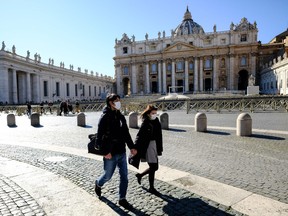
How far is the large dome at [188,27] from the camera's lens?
81.2 m

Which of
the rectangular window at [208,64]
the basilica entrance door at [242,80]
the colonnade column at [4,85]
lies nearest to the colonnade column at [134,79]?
the rectangular window at [208,64]

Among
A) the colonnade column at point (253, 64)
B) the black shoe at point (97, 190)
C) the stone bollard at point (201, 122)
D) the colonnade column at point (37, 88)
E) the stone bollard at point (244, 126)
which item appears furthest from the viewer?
the colonnade column at point (253, 64)

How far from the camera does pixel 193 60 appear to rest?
231 ft

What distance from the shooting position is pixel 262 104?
23.9 meters

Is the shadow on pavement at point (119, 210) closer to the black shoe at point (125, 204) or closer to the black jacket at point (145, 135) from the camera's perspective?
the black shoe at point (125, 204)

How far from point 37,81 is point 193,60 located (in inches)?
1731

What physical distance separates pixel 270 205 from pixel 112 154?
2802 mm

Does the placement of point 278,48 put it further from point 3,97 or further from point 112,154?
point 112,154

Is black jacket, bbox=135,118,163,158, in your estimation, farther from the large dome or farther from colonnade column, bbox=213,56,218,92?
the large dome

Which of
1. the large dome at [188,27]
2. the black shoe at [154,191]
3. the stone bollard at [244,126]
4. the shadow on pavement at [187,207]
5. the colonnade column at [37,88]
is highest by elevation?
the large dome at [188,27]

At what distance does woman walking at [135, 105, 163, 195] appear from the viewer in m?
4.43

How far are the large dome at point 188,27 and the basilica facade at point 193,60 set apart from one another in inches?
108

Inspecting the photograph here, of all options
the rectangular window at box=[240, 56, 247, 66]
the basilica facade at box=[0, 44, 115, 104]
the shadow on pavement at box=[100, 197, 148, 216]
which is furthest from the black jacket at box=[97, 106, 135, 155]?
the rectangular window at box=[240, 56, 247, 66]

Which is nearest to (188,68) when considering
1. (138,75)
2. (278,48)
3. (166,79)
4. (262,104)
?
(166,79)
